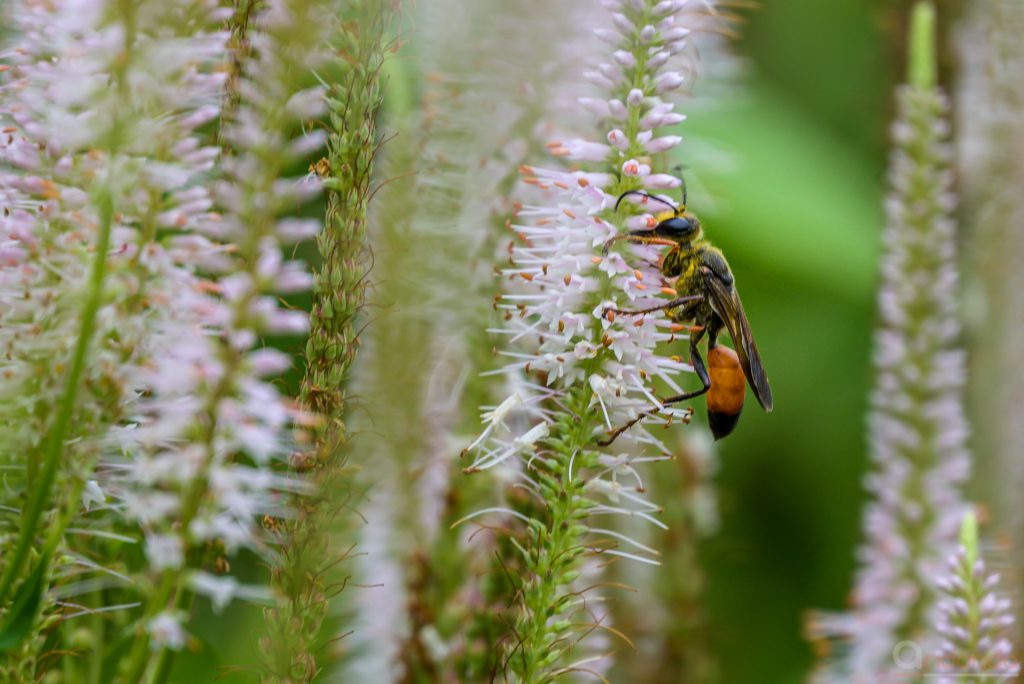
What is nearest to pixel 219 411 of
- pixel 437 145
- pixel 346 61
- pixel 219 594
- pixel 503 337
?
pixel 219 594

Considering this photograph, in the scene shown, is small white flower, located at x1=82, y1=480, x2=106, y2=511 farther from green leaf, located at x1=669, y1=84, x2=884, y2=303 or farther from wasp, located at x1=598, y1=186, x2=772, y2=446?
green leaf, located at x1=669, y1=84, x2=884, y2=303

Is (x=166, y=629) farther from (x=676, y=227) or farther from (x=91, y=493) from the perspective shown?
(x=676, y=227)

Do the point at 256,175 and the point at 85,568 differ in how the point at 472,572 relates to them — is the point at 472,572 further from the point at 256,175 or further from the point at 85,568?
the point at 256,175

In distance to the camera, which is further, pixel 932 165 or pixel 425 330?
pixel 932 165

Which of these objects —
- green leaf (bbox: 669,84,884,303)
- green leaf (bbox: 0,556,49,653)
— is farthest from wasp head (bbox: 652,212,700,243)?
green leaf (bbox: 669,84,884,303)

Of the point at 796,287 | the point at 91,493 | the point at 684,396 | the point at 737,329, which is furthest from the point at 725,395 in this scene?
the point at 796,287

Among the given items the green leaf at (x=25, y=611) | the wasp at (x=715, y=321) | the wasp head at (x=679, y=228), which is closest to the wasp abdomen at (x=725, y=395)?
the wasp at (x=715, y=321)
